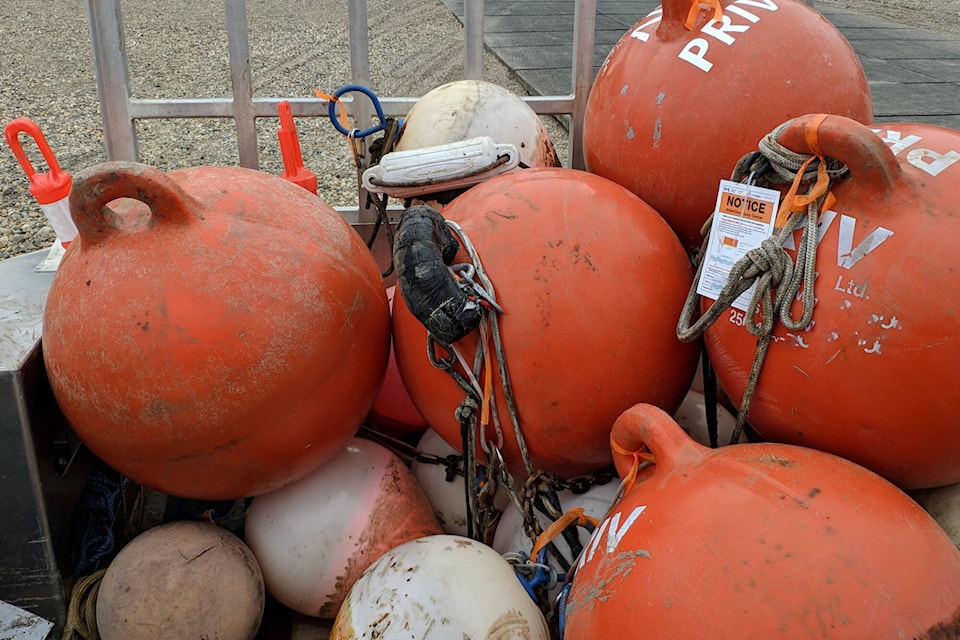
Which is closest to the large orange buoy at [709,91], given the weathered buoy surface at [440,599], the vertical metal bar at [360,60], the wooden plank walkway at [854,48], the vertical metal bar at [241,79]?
the weathered buoy surface at [440,599]

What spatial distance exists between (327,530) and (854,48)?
34.2 feet

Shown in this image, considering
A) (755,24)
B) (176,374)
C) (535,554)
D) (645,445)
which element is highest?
(755,24)

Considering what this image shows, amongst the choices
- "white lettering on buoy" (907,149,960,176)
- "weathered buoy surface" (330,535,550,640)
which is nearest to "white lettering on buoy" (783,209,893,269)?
"white lettering on buoy" (907,149,960,176)

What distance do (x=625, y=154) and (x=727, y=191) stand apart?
48cm

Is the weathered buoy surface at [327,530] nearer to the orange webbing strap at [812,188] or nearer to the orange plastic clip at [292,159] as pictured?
the orange plastic clip at [292,159]

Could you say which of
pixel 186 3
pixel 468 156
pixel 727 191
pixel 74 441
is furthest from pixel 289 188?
pixel 186 3

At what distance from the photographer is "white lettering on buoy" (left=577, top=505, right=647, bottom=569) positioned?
1.70m

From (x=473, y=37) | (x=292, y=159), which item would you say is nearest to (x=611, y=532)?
(x=292, y=159)

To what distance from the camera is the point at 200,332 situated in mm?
1880

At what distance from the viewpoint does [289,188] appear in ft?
7.42

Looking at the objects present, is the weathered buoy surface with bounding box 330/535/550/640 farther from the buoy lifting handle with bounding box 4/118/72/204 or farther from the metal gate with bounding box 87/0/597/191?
the metal gate with bounding box 87/0/597/191

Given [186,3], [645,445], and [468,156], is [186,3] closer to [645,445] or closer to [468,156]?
[468,156]

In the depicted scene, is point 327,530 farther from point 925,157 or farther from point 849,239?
point 925,157

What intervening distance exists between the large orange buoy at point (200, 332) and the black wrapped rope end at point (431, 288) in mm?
267
